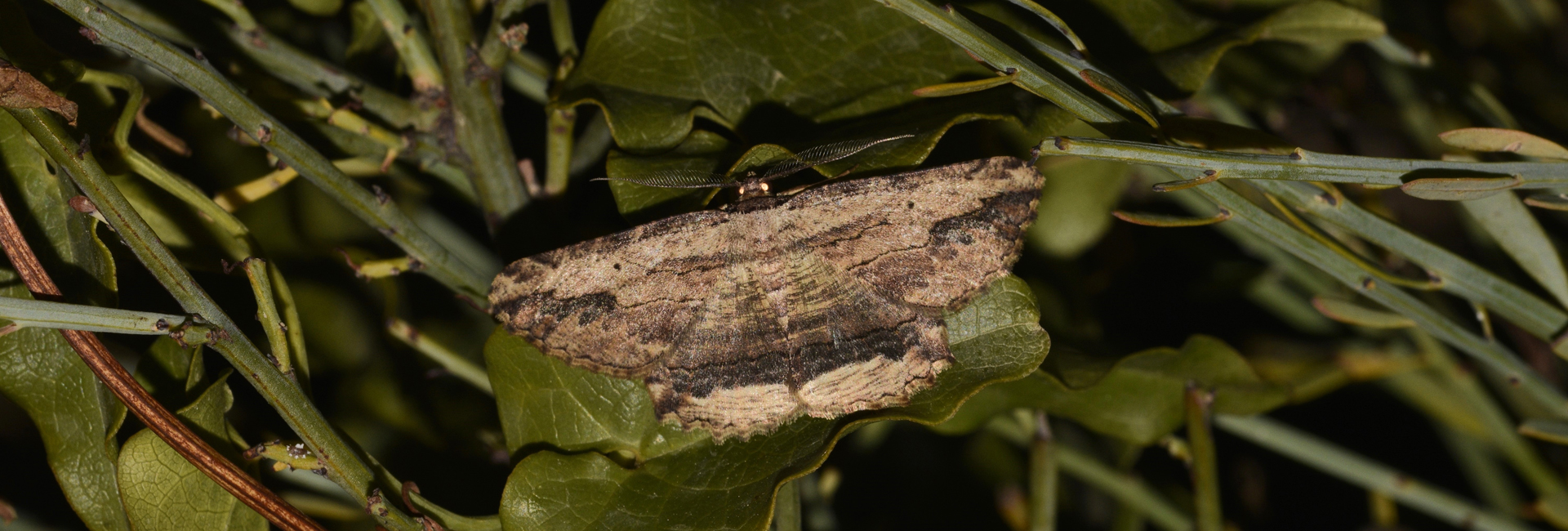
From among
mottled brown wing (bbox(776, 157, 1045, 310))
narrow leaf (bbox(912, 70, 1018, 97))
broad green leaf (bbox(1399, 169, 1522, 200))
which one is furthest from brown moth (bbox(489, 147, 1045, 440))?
broad green leaf (bbox(1399, 169, 1522, 200))

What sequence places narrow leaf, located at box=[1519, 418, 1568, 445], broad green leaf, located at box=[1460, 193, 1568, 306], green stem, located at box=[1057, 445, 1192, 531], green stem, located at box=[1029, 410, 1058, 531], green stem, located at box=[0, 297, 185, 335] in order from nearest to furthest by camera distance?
1. green stem, located at box=[0, 297, 185, 335]
2. broad green leaf, located at box=[1460, 193, 1568, 306]
3. narrow leaf, located at box=[1519, 418, 1568, 445]
4. green stem, located at box=[1029, 410, 1058, 531]
5. green stem, located at box=[1057, 445, 1192, 531]

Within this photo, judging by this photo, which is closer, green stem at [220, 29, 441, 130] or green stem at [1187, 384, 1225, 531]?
green stem at [220, 29, 441, 130]

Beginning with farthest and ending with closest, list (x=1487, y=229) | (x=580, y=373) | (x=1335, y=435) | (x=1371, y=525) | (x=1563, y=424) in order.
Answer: (x=1335, y=435) < (x=1371, y=525) < (x=1563, y=424) < (x=1487, y=229) < (x=580, y=373)

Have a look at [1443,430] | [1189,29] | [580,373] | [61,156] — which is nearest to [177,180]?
[61,156]

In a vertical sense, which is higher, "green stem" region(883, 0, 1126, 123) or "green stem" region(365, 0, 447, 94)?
"green stem" region(883, 0, 1126, 123)

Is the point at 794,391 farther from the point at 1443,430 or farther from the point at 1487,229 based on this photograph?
the point at 1443,430

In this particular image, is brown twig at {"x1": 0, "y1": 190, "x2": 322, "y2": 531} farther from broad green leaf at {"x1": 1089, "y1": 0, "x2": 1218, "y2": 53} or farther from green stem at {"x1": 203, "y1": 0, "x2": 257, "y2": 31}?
broad green leaf at {"x1": 1089, "y1": 0, "x2": 1218, "y2": 53}
